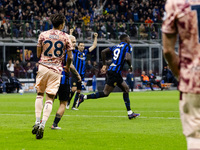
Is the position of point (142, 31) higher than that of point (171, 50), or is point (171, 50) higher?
point (142, 31)

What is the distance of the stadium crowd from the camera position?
3659 centimetres

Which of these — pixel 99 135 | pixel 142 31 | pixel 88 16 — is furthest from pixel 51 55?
pixel 88 16

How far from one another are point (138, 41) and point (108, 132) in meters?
31.7

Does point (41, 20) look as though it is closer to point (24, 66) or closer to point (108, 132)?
point (24, 66)

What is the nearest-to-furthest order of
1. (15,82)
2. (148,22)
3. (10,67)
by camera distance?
1. (15,82)
2. (10,67)
3. (148,22)

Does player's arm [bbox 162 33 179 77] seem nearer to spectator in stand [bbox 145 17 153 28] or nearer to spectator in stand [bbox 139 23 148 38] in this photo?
spectator in stand [bbox 139 23 148 38]

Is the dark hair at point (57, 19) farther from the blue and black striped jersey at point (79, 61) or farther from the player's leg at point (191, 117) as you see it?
the blue and black striped jersey at point (79, 61)

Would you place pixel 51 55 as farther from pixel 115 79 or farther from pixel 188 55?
pixel 188 55

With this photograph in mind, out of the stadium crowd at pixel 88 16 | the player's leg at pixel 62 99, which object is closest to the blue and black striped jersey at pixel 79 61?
the player's leg at pixel 62 99

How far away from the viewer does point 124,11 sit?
44.2 metres

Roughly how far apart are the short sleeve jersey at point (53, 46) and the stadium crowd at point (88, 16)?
90.5 ft

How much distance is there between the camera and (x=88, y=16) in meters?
40.9

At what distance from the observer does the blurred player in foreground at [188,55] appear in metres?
3.96

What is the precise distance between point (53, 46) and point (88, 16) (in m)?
32.4
